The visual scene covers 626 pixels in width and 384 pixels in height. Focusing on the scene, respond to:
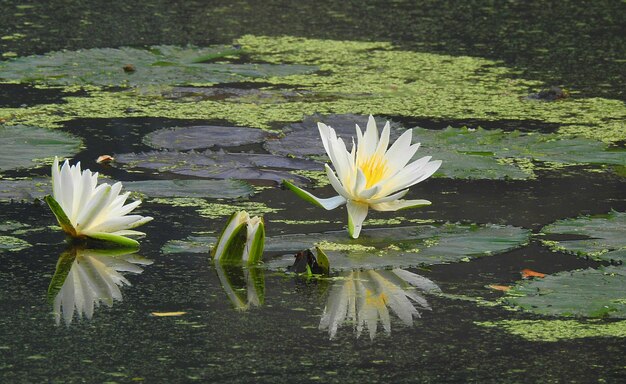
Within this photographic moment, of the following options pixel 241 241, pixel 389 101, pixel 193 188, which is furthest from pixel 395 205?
pixel 389 101

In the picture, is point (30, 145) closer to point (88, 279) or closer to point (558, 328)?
point (88, 279)

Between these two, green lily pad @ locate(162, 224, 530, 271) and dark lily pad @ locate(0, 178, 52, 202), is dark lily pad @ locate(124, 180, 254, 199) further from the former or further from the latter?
green lily pad @ locate(162, 224, 530, 271)

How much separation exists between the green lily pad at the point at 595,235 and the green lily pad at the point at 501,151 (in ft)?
1.81

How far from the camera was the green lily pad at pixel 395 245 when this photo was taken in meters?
2.53

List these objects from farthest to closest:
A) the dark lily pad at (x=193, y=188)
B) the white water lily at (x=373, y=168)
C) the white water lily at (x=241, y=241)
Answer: the dark lily pad at (x=193, y=188), the white water lily at (x=373, y=168), the white water lily at (x=241, y=241)

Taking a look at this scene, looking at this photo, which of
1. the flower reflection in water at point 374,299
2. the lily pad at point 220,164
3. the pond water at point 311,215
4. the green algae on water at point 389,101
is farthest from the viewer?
the green algae on water at point 389,101

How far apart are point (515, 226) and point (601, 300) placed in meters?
0.65

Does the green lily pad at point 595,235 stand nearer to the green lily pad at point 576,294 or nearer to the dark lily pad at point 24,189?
the green lily pad at point 576,294

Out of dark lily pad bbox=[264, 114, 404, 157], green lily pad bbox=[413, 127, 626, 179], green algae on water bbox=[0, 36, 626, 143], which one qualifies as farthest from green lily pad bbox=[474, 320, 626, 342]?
green algae on water bbox=[0, 36, 626, 143]

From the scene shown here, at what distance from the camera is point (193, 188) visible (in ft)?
10.3

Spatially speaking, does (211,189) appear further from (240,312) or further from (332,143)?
(240,312)

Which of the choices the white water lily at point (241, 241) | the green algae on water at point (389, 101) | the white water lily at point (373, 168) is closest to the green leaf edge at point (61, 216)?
the white water lily at point (241, 241)

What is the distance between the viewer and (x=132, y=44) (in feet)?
19.3

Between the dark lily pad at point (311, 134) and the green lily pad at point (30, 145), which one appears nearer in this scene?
the green lily pad at point (30, 145)
